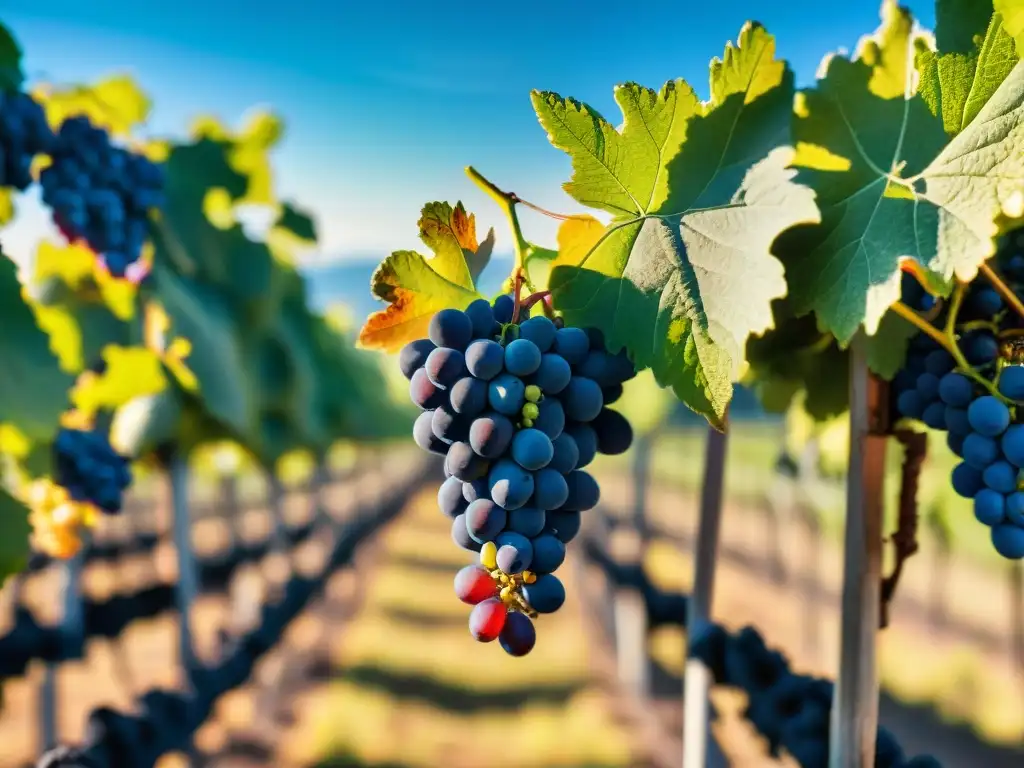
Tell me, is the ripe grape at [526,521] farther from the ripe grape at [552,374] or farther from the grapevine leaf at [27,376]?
the grapevine leaf at [27,376]

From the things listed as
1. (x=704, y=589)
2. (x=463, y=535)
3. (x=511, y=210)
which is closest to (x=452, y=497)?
(x=463, y=535)

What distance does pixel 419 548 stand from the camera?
13922mm

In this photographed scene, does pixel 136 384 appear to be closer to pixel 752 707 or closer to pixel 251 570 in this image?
pixel 752 707

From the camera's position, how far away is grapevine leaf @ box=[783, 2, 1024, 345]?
2.70 ft

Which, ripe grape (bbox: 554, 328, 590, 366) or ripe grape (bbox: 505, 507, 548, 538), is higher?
ripe grape (bbox: 554, 328, 590, 366)

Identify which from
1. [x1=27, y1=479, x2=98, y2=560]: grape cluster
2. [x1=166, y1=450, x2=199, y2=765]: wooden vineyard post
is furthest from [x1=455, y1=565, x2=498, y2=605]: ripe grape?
[x1=166, y1=450, x2=199, y2=765]: wooden vineyard post

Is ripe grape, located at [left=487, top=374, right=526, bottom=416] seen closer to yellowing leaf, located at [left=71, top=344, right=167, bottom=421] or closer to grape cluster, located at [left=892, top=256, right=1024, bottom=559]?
grape cluster, located at [left=892, top=256, right=1024, bottom=559]

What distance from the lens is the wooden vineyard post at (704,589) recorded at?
151 centimetres

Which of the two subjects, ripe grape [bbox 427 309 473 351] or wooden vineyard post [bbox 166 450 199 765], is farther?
wooden vineyard post [bbox 166 450 199 765]

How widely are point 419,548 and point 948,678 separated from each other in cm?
909

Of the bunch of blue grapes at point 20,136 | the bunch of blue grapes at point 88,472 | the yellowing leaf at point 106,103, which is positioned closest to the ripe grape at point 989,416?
the bunch of blue grapes at point 20,136

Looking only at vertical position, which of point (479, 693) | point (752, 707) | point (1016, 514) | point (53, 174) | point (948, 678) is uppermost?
point (53, 174)

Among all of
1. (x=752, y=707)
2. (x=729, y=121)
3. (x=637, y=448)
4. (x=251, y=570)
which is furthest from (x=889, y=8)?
(x=251, y=570)

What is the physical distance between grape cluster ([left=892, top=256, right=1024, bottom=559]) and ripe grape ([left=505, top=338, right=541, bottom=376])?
0.54 metres
